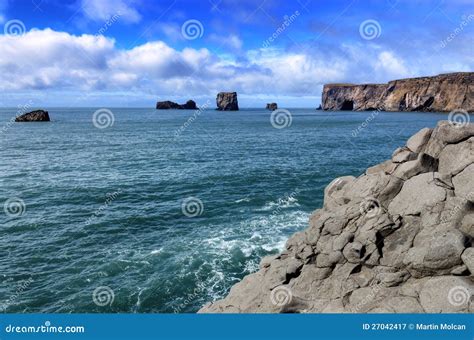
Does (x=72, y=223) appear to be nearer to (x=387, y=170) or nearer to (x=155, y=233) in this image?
(x=155, y=233)

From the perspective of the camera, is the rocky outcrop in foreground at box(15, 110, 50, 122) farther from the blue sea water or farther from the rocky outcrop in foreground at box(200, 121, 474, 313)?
the rocky outcrop in foreground at box(200, 121, 474, 313)

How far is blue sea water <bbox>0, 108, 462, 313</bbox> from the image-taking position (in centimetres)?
2662

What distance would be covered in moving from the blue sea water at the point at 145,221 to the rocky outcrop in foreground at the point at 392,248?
766cm

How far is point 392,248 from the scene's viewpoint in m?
18.9

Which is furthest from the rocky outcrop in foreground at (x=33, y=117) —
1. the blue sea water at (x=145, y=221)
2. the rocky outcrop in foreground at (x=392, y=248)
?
the rocky outcrop in foreground at (x=392, y=248)

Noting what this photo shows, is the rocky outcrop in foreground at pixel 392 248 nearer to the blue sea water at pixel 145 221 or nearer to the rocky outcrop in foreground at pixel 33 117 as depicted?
the blue sea water at pixel 145 221

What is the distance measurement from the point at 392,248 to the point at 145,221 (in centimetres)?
2595

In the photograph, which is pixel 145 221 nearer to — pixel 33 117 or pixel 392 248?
pixel 392 248

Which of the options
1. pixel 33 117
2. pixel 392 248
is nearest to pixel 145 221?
pixel 392 248

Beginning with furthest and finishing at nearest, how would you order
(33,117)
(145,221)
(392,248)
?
(33,117) < (145,221) < (392,248)

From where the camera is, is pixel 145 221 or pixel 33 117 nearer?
pixel 145 221

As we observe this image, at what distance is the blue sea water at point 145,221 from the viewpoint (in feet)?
87.4

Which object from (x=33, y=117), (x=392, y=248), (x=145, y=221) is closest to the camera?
(x=392, y=248)

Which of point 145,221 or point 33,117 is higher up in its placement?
point 33,117
